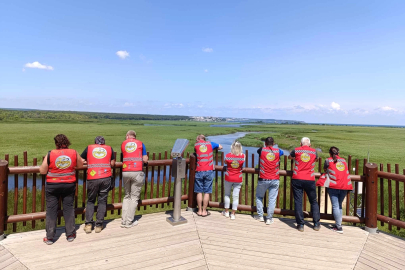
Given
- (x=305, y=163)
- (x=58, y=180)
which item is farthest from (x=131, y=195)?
(x=305, y=163)

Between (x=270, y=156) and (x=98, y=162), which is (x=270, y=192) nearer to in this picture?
(x=270, y=156)

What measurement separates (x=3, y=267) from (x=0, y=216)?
119 cm

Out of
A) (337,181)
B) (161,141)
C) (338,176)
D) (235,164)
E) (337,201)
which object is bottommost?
(161,141)

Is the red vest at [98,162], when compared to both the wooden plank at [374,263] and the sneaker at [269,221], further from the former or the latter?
the wooden plank at [374,263]

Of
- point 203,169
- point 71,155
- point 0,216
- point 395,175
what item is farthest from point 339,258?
point 0,216

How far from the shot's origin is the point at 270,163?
5.07 metres

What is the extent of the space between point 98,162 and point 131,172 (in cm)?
Answer: 64

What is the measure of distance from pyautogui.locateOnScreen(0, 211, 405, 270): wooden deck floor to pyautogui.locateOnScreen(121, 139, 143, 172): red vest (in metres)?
1.23

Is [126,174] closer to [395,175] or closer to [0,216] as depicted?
[0,216]

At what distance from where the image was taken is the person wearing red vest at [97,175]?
439 centimetres

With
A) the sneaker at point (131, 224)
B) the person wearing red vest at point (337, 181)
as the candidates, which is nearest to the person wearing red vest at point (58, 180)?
the sneaker at point (131, 224)

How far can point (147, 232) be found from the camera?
4539 millimetres

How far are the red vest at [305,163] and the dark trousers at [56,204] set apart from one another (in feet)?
14.3

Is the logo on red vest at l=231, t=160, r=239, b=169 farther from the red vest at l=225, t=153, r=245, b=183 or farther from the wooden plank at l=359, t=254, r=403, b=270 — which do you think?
the wooden plank at l=359, t=254, r=403, b=270
